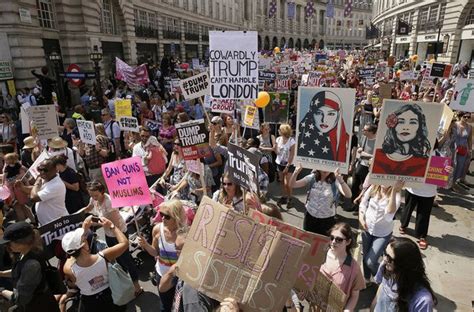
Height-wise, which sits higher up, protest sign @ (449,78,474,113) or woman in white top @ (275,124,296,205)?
protest sign @ (449,78,474,113)

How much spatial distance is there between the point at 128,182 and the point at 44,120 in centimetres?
359

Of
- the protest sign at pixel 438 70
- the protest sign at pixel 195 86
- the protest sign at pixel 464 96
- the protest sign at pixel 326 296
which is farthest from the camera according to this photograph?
the protest sign at pixel 438 70

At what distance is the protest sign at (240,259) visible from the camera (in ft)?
7.54

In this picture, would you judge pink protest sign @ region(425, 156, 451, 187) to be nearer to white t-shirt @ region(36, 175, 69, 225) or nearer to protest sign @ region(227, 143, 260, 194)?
protest sign @ region(227, 143, 260, 194)

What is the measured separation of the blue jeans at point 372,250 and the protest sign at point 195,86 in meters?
3.93

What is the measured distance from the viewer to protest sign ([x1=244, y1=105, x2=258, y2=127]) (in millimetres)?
7902

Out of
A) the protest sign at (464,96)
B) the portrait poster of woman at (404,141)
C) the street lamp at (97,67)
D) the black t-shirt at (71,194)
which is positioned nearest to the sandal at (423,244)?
the portrait poster of woman at (404,141)

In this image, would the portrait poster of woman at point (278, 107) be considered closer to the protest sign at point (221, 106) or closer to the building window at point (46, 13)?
the protest sign at point (221, 106)

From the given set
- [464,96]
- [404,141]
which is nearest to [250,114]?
[404,141]

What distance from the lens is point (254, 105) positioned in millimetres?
8117

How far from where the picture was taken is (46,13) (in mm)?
17328

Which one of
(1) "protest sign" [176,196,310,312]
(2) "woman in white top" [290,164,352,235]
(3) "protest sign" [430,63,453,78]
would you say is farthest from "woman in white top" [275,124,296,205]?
(3) "protest sign" [430,63,453,78]

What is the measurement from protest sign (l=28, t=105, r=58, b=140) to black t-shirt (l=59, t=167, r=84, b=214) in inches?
83.0

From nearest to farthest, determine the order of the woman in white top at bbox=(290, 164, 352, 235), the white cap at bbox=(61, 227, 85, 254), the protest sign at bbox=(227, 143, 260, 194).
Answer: the white cap at bbox=(61, 227, 85, 254) → the protest sign at bbox=(227, 143, 260, 194) → the woman in white top at bbox=(290, 164, 352, 235)
